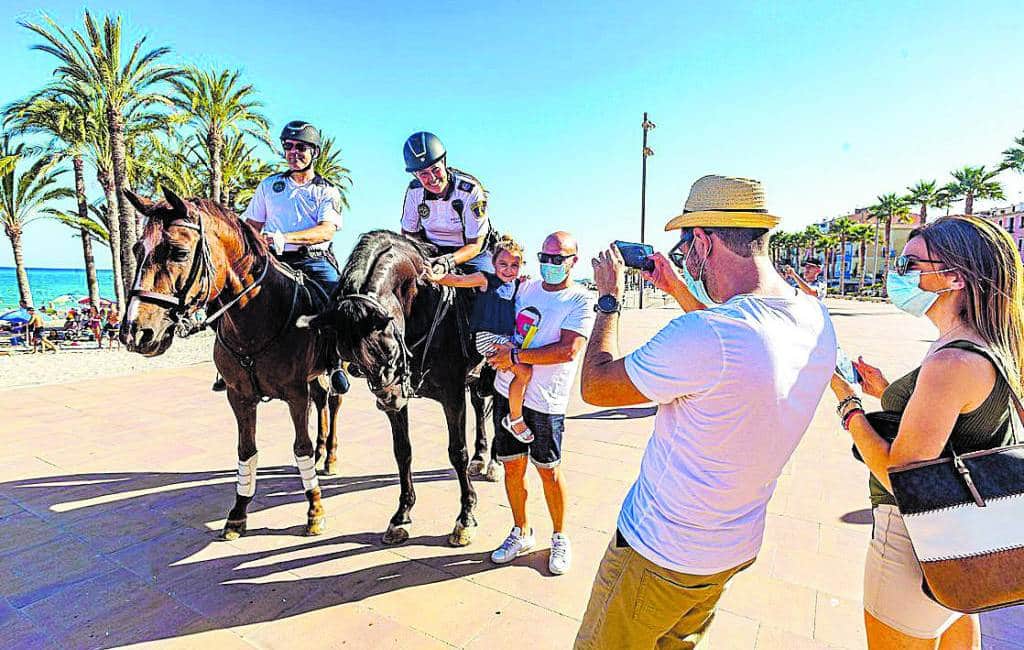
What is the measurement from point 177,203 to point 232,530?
242 centimetres

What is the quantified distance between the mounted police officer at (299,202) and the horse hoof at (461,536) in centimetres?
204

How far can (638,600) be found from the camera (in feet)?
5.42

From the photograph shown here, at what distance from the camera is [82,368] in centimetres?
1185

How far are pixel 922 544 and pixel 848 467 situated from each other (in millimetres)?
4378

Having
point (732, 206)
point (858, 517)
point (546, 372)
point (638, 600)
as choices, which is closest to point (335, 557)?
point (546, 372)

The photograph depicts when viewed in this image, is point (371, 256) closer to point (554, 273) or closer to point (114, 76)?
point (554, 273)

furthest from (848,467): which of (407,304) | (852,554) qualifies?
(407,304)

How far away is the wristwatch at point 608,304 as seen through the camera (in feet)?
6.05

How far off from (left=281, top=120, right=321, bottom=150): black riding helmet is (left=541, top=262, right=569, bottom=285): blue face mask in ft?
7.45

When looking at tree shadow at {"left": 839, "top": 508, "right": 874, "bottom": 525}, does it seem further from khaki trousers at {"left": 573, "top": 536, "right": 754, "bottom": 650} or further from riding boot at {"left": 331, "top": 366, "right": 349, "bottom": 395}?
riding boot at {"left": 331, "top": 366, "right": 349, "bottom": 395}

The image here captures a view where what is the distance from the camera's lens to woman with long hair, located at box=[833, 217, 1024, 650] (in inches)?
64.2

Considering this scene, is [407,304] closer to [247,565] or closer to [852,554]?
[247,565]

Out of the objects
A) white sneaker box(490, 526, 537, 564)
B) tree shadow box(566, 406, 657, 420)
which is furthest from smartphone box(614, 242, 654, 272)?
→ tree shadow box(566, 406, 657, 420)

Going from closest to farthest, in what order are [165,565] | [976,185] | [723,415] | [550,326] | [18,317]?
1. [723,415]
2. [550,326]
3. [165,565]
4. [18,317]
5. [976,185]
